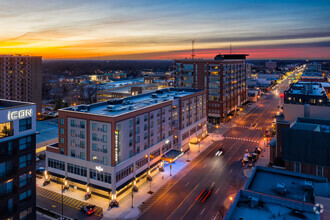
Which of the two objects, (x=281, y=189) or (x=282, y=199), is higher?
(x=282, y=199)

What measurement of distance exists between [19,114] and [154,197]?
30685 millimetres

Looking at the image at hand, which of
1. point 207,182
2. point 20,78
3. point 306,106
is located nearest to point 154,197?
point 207,182

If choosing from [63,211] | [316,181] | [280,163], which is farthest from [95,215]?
[280,163]

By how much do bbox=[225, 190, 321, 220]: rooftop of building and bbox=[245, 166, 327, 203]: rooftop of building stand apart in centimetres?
344

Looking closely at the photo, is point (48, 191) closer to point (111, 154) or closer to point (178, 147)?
point (111, 154)

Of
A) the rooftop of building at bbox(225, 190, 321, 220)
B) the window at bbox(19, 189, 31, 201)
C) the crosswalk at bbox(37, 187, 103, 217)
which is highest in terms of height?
the rooftop of building at bbox(225, 190, 321, 220)

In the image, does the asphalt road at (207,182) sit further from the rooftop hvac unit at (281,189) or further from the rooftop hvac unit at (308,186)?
the rooftop hvac unit at (308,186)

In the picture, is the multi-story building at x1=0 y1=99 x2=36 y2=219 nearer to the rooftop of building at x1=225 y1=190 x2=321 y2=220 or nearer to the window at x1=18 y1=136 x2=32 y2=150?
the window at x1=18 y1=136 x2=32 y2=150

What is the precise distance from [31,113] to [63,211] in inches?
845

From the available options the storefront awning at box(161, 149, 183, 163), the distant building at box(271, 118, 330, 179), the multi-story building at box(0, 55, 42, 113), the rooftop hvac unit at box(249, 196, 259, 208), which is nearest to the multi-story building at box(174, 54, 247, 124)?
the storefront awning at box(161, 149, 183, 163)

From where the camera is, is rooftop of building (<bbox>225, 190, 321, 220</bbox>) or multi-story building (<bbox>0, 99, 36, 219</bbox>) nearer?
rooftop of building (<bbox>225, 190, 321, 220</bbox>)

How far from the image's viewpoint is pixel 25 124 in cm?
3638

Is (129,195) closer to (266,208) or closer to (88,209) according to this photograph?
(88,209)

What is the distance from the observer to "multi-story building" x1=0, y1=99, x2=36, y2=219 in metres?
33.6
